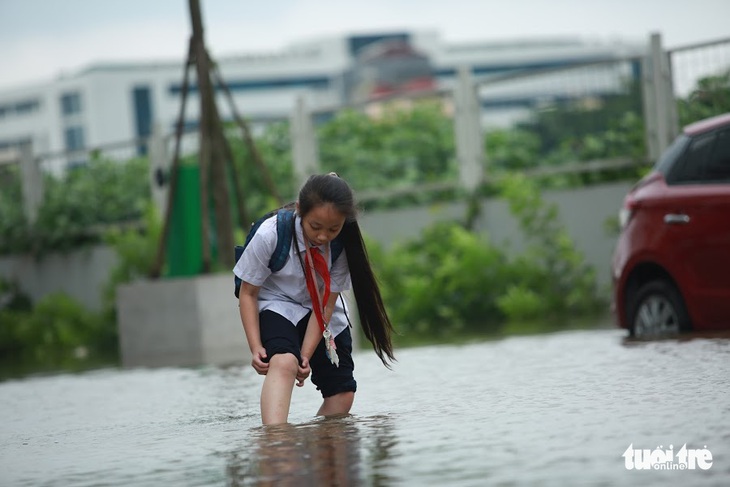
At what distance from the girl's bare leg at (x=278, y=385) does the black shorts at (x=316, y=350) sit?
0.22ft

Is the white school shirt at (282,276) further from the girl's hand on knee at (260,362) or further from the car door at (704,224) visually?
the car door at (704,224)

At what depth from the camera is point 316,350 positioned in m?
7.76

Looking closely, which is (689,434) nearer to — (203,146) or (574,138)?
(203,146)

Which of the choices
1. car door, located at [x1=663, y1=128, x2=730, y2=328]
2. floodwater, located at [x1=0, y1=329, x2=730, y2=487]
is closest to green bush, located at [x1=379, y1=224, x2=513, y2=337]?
floodwater, located at [x1=0, y1=329, x2=730, y2=487]

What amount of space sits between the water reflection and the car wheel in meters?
4.12

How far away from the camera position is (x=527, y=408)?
7539mm

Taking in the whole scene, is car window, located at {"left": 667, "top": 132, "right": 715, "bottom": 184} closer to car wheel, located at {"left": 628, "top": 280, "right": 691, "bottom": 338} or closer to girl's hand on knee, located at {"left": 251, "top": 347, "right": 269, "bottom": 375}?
car wheel, located at {"left": 628, "top": 280, "right": 691, "bottom": 338}

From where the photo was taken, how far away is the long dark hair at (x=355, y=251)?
7074 mm

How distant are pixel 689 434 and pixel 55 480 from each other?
261 centimetres

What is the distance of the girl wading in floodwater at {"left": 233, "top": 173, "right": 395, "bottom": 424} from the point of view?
7305 mm

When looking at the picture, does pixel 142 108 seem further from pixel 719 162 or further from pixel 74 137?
pixel 719 162

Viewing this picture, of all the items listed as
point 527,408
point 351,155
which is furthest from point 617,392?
point 351,155

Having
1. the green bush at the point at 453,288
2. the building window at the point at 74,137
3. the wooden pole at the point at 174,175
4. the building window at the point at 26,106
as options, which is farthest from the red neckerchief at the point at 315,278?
the building window at the point at 26,106

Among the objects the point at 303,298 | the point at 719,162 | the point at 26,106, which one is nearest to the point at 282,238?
the point at 303,298
